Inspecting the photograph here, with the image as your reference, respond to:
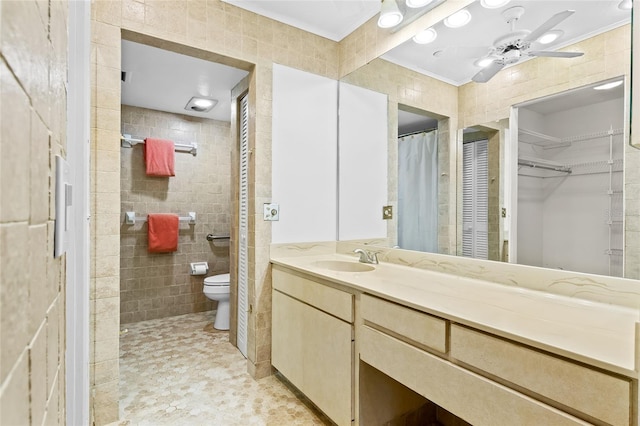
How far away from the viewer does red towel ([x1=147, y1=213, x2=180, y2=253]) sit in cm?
337

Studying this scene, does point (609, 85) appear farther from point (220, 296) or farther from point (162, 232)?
point (162, 232)

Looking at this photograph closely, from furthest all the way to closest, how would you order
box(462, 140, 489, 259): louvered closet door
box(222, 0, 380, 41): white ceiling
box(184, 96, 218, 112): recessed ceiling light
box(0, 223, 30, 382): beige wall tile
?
box(184, 96, 218, 112): recessed ceiling light, box(222, 0, 380, 41): white ceiling, box(462, 140, 489, 259): louvered closet door, box(0, 223, 30, 382): beige wall tile

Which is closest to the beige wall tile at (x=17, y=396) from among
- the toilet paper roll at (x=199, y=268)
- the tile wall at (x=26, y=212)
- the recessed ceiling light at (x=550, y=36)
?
the tile wall at (x=26, y=212)

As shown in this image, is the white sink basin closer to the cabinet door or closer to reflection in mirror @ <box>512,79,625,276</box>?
the cabinet door

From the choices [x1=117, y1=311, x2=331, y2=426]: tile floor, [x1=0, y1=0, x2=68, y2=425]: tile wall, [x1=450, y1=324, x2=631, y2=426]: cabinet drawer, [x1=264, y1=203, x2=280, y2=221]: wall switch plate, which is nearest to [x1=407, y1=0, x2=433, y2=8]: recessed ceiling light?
[x1=264, y1=203, x2=280, y2=221]: wall switch plate

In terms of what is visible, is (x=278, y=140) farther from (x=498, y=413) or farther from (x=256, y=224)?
(x=498, y=413)

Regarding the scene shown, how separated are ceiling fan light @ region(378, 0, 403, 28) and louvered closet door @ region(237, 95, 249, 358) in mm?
1076

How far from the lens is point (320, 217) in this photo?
246cm

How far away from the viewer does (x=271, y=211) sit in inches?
88.5

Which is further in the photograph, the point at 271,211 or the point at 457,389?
the point at 271,211

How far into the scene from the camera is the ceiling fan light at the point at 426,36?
76.6 inches

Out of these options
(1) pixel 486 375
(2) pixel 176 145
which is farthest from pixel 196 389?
(2) pixel 176 145

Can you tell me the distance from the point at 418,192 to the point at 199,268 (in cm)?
258

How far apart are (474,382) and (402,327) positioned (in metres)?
0.31
